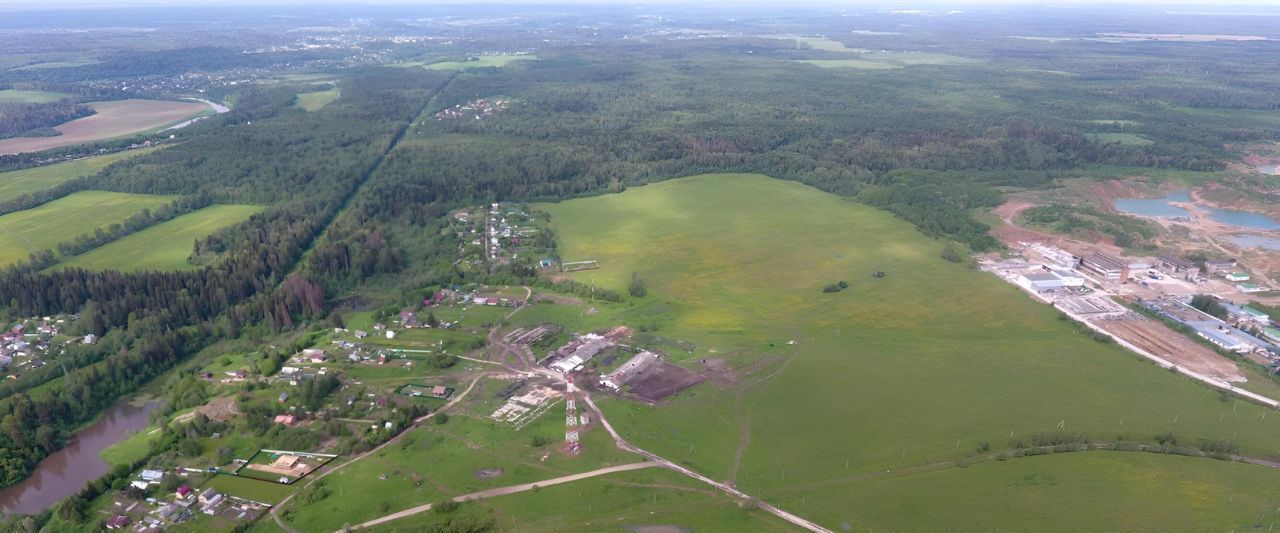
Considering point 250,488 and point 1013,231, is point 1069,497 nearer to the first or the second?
point 250,488

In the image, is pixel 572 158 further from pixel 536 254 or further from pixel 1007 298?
pixel 1007 298

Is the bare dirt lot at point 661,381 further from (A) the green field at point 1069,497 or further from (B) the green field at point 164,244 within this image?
(B) the green field at point 164,244

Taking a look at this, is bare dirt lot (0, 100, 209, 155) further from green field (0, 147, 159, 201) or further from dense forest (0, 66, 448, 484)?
dense forest (0, 66, 448, 484)

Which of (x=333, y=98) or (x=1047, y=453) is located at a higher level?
(x=333, y=98)

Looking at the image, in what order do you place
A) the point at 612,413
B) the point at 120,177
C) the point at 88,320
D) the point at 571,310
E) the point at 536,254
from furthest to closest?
the point at 120,177, the point at 536,254, the point at 571,310, the point at 88,320, the point at 612,413

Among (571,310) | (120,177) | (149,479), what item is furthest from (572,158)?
(149,479)

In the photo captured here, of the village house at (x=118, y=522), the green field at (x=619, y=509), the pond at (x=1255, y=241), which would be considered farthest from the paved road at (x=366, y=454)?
the pond at (x=1255, y=241)
